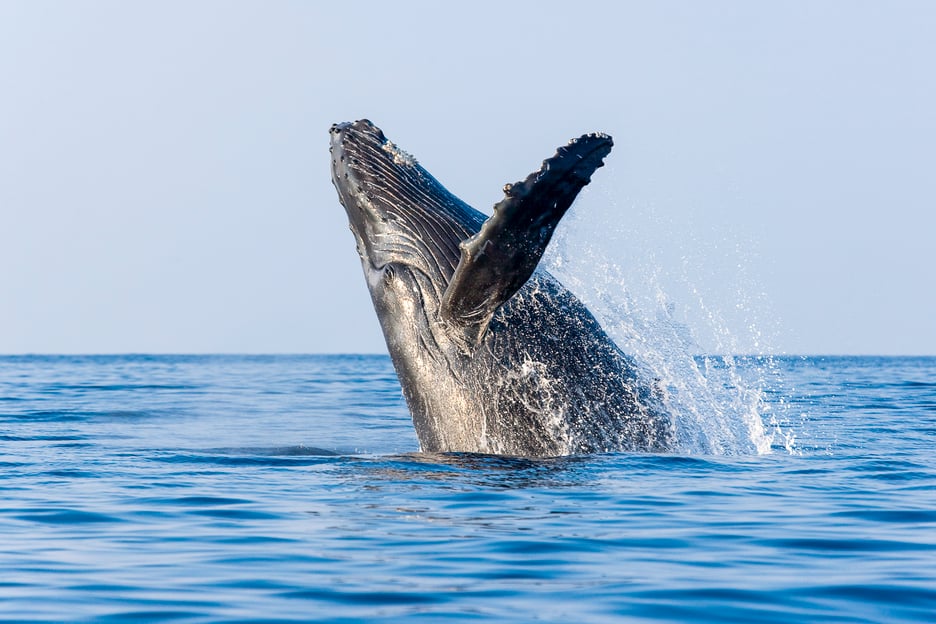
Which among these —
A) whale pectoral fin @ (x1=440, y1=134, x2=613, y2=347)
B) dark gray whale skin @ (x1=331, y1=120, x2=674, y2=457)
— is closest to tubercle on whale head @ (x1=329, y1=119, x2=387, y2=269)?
dark gray whale skin @ (x1=331, y1=120, x2=674, y2=457)

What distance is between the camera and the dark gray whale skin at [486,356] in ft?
42.0

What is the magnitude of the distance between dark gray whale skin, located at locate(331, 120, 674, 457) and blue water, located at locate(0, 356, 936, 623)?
420mm

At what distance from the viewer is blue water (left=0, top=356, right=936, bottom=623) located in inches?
299

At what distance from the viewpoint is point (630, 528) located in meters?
9.66

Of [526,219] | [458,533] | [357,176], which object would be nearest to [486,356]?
[526,219]

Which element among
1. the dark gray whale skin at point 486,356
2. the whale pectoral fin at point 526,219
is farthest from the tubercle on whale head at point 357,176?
the whale pectoral fin at point 526,219

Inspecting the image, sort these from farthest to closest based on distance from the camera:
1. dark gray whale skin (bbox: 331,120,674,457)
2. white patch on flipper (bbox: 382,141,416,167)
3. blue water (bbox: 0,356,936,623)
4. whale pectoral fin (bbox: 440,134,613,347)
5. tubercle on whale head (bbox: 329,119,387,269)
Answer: white patch on flipper (bbox: 382,141,416,167), tubercle on whale head (bbox: 329,119,387,269), dark gray whale skin (bbox: 331,120,674,457), whale pectoral fin (bbox: 440,134,613,347), blue water (bbox: 0,356,936,623)

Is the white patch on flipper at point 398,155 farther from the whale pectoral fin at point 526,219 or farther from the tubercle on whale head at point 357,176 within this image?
the whale pectoral fin at point 526,219

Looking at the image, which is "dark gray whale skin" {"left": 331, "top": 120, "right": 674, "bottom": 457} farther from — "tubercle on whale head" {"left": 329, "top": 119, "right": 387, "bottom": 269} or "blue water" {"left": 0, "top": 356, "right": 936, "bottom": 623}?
"blue water" {"left": 0, "top": 356, "right": 936, "bottom": 623}

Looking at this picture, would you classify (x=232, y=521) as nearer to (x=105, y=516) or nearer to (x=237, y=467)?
(x=105, y=516)

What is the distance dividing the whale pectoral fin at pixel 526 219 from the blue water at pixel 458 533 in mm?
1791

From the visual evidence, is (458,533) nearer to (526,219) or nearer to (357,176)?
(526,219)

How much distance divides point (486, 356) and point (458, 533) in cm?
366

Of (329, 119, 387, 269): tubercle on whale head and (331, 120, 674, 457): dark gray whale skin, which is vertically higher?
(329, 119, 387, 269): tubercle on whale head
